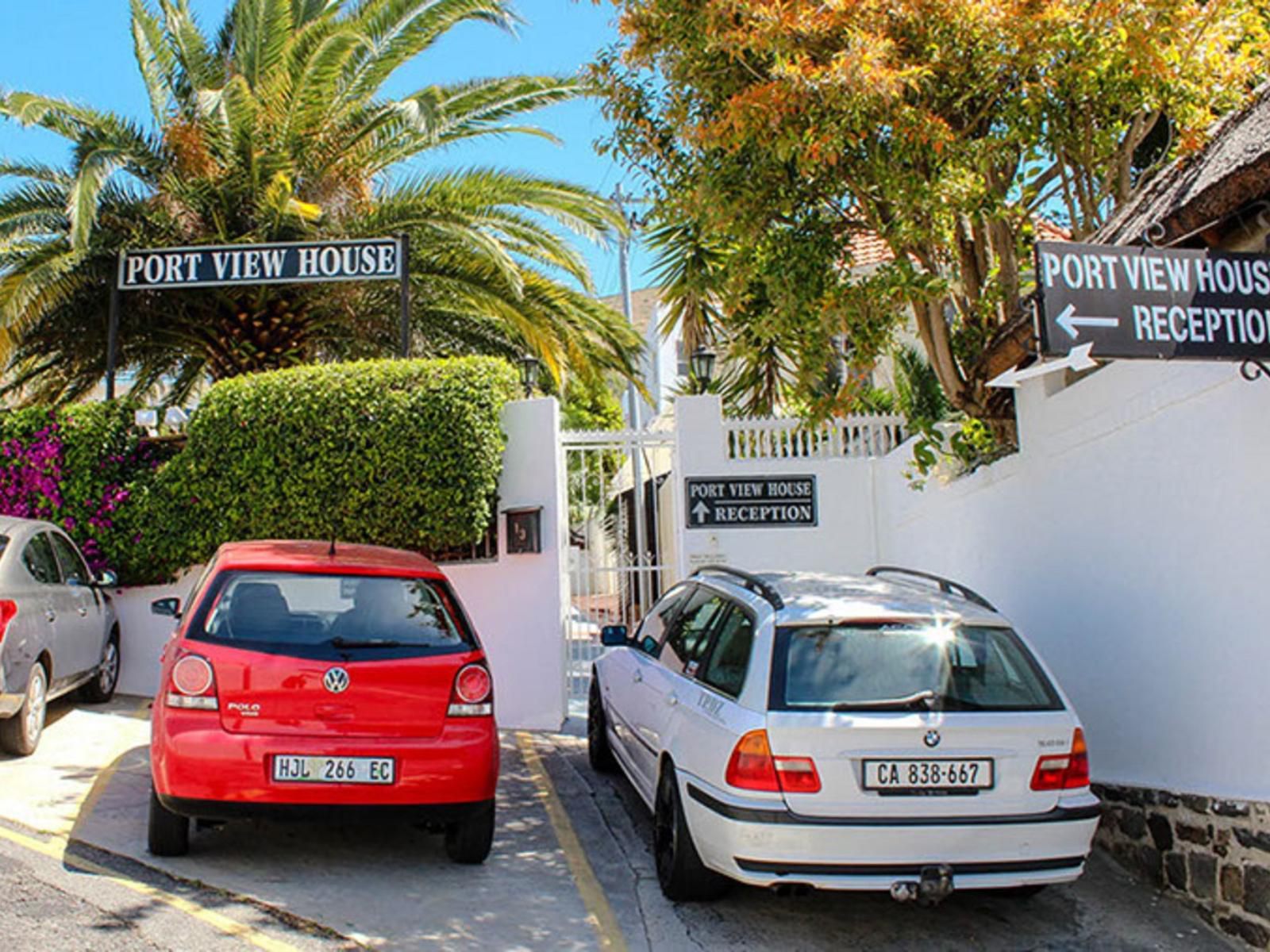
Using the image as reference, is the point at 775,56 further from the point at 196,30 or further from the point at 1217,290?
the point at 196,30

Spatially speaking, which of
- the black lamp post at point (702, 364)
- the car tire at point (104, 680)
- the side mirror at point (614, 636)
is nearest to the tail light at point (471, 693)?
the side mirror at point (614, 636)

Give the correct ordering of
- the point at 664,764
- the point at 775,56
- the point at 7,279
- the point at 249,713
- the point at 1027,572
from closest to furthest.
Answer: the point at 249,713, the point at 664,764, the point at 775,56, the point at 1027,572, the point at 7,279

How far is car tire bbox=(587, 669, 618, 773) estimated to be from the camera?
8266 millimetres

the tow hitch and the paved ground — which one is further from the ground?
the tow hitch

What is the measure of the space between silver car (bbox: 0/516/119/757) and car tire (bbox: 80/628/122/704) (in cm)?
1

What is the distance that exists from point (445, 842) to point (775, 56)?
17.2 feet

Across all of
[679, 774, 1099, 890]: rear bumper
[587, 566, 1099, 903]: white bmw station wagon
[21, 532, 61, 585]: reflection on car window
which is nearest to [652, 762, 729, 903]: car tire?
[587, 566, 1099, 903]: white bmw station wagon

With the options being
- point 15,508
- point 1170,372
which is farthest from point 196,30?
point 1170,372

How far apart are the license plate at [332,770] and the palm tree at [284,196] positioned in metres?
7.17

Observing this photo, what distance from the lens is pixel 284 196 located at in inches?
473

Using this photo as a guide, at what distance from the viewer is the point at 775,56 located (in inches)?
287

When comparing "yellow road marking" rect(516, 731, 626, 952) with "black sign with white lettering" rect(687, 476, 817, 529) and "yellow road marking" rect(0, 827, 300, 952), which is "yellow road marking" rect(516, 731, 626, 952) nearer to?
"yellow road marking" rect(0, 827, 300, 952)

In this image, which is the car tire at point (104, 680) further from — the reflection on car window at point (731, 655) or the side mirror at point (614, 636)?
the reflection on car window at point (731, 655)

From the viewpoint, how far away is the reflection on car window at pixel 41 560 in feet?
27.3
